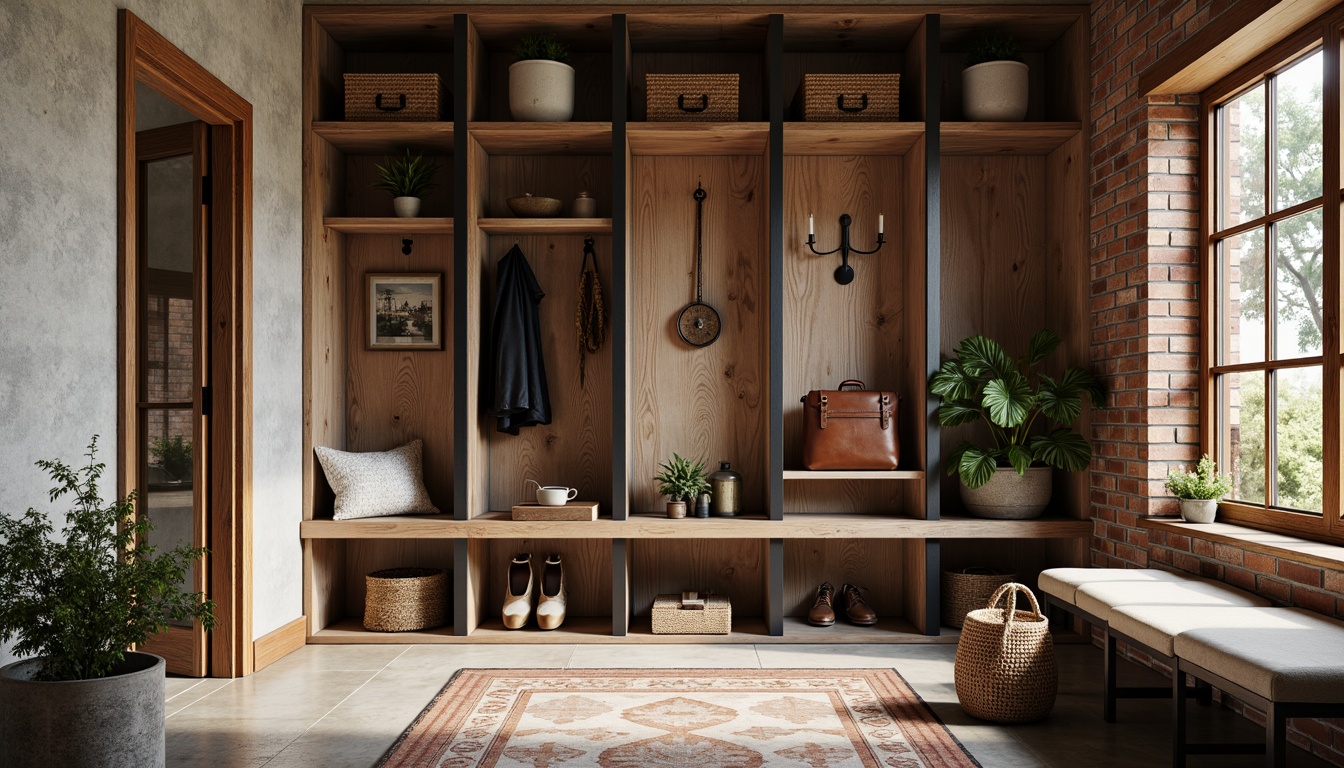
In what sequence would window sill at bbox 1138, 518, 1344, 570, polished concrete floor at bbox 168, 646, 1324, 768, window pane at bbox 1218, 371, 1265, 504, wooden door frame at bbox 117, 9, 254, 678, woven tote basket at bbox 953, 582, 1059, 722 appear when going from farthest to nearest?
wooden door frame at bbox 117, 9, 254, 678
window pane at bbox 1218, 371, 1265, 504
woven tote basket at bbox 953, 582, 1059, 722
polished concrete floor at bbox 168, 646, 1324, 768
window sill at bbox 1138, 518, 1344, 570

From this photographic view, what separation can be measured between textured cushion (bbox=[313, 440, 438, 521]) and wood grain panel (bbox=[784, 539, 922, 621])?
1744mm

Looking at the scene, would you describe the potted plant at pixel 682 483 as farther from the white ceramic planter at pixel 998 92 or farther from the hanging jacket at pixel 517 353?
the white ceramic planter at pixel 998 92

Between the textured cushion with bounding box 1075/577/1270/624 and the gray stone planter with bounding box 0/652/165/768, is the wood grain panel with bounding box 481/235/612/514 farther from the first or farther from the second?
the gray stone planter with bounding box 0/652/165/768

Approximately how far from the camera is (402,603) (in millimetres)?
4320

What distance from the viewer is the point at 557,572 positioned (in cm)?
439

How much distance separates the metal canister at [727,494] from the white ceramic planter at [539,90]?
177cm

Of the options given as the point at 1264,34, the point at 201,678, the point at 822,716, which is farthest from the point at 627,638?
the point at 1264,34

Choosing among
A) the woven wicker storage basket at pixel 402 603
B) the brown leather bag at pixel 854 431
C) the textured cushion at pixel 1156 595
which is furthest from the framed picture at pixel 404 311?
the textured cushion at pixel 1156 595

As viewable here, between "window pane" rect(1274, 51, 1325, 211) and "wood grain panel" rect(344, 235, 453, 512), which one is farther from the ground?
"window pane" rect(1274, 51, 1325, 211)

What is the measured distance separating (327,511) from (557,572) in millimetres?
1104

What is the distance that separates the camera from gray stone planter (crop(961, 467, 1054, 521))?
4.22 meters

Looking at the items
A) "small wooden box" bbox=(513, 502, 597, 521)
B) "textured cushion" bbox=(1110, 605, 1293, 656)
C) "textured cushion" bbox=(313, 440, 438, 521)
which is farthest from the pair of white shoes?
"textured cushion" bbox=(1110, 605, 1293, 656)

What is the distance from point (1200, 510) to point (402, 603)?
10.7ft

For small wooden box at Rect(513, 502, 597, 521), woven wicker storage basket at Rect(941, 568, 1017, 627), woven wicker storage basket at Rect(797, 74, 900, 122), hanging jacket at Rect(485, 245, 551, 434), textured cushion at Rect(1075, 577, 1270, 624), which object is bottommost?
woven wicker storage basket at Rect(941, 568, 1017, 627)
